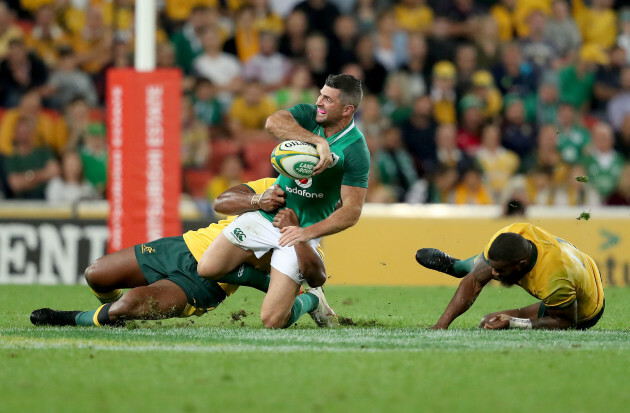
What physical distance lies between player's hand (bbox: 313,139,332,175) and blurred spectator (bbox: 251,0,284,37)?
8.26 meters

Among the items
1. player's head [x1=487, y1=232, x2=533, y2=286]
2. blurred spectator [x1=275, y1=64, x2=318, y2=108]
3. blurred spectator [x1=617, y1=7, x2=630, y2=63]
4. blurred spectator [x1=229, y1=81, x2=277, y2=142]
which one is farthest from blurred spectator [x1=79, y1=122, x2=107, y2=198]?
blurred spectator [x1=617, y1=7, x2=630, y2=63]

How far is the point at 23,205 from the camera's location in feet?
39.6

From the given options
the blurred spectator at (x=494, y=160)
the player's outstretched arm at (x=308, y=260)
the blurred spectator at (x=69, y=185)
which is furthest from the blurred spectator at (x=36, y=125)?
the player's outstretched arm at (x=308, y=260)

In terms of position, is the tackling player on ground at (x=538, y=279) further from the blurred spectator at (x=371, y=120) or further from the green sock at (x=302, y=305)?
the blurred spectator at (x=371, y=120)

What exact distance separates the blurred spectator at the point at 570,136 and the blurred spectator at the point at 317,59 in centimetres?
324

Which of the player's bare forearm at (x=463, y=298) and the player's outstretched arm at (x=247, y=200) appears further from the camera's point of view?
the player's outstretched arm at (x=247, y=200)

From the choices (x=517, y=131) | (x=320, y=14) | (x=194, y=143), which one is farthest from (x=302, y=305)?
(x=320, y=14)

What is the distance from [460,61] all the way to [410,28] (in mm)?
1020

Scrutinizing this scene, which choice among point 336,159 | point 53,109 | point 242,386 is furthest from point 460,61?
point 242,386

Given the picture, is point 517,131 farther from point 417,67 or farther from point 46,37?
point 46,37

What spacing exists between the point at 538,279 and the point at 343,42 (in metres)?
8.36

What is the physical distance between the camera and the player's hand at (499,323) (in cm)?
738

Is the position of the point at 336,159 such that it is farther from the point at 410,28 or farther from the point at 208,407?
the point at 410,28

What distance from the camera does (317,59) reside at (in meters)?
14.5
